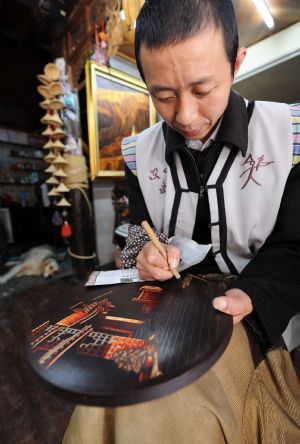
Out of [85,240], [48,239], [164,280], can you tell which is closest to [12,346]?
[85,240]

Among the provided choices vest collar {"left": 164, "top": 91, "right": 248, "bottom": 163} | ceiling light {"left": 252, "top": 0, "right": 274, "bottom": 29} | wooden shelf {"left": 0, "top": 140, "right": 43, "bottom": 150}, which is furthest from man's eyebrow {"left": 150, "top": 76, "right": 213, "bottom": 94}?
wooden shelf {"left": 0, "top": 140, "right": 43, "bottom": 150}

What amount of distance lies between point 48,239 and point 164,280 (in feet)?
15.0

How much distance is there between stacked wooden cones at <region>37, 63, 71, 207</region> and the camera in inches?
90.3

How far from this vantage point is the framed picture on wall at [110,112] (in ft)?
8.80

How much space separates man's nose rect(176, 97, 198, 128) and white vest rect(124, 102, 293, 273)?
23cm

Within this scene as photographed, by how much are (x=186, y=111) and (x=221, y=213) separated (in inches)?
14.4

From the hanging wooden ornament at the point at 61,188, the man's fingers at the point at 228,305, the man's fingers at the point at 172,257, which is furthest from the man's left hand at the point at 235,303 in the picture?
the hanging wooden ornament at the point at 61,188

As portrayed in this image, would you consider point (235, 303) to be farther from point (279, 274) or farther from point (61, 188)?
point (61, 188)

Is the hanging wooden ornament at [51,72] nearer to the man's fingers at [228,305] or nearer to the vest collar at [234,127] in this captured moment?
the vest collar at [234,127]

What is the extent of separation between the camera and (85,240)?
2.73m

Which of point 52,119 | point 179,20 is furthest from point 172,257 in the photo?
point 52,119

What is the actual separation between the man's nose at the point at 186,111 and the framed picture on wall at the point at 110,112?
2.34 m

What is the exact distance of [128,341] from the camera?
47cm

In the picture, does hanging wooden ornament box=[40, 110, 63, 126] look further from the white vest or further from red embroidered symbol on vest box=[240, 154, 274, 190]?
red embroidered symbol on vest box=[240, 154, 274, 190]
